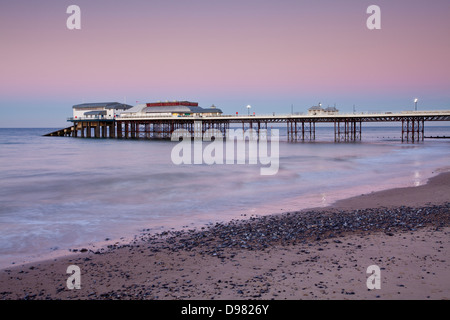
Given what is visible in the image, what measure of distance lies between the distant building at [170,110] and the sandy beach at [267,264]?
2689 inches

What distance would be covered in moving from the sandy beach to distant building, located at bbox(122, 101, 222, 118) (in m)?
68.3

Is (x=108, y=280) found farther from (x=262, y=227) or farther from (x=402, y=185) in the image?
(x=402, y=185)

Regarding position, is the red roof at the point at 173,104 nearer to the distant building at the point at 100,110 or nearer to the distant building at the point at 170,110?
the distant building at the point at 170,110

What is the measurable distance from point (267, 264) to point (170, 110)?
7394 cm

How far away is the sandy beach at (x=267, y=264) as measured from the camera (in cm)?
634

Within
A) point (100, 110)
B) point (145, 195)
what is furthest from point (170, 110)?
point (145, 195)

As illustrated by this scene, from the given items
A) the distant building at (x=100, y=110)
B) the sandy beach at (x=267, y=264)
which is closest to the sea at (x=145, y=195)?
the sandy beach at (x=267, y=264)

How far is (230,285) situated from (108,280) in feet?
7.34

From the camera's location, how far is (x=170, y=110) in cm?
7950

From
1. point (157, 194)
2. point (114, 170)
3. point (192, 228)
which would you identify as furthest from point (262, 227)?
Result: point (114, 170)
